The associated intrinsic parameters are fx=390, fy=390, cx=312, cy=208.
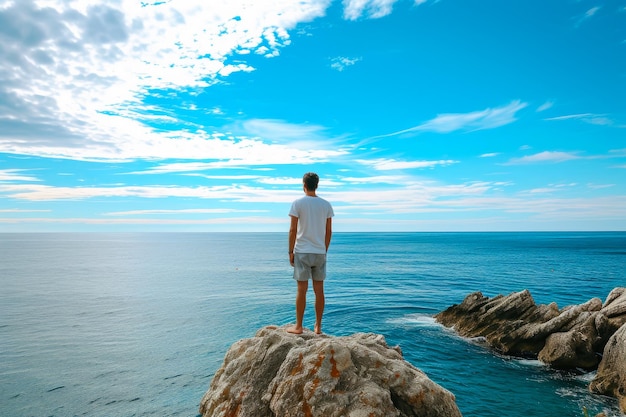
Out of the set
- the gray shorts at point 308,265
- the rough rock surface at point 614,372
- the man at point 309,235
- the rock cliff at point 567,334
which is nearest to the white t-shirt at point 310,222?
the man at point 309,235

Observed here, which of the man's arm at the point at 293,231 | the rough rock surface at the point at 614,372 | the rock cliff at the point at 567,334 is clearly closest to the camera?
the man's arm at the point at 293,231

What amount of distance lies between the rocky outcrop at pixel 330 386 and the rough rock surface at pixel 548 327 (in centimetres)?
1343

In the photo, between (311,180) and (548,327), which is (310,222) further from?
(548,327)

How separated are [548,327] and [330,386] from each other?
55.4 ft

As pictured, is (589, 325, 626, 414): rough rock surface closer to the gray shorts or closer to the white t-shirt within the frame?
the gray shorts

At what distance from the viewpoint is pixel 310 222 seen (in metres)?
9.30

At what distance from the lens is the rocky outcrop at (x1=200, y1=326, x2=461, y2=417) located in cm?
782

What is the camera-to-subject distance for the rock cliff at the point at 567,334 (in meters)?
15.6

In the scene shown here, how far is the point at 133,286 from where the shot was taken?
5000 centimetres

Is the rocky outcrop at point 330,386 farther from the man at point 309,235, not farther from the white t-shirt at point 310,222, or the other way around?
the white t-shirt at point 310,222

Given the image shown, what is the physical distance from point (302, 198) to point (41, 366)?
19.2 meters

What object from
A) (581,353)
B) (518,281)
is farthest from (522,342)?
(518,281)

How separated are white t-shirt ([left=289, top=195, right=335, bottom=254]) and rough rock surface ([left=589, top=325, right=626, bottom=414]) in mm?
13682

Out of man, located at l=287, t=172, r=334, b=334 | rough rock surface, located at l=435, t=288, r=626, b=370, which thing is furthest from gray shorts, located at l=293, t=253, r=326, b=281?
rough rock surface, located at l=435, t=288, r=626, b=370
